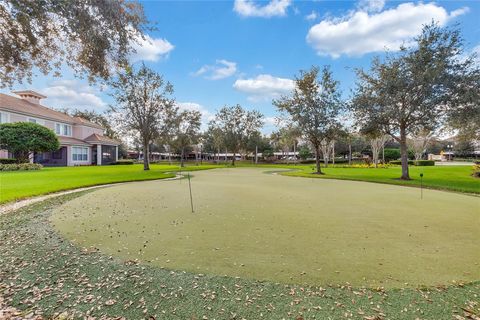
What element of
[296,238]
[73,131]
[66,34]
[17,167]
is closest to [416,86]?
[296,238]

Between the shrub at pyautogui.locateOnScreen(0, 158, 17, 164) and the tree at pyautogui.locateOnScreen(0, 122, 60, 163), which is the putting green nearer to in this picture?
the tree at pyautogui.locateOnScreen(0, 122, 60, 163)

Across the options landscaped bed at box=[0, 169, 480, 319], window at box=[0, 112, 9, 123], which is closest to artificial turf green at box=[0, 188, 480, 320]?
landscaped bed at box=[0, 169, 480, 319]

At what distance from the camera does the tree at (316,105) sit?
25.1 meters

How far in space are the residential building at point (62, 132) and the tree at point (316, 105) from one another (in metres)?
30.3

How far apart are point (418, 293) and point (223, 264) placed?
2.49 metres

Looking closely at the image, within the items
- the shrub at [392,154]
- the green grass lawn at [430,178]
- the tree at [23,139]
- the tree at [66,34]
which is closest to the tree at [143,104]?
the tree at [23,139]

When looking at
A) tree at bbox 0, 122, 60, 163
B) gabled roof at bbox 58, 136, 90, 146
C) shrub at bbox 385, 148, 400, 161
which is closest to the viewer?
tree at bbox 0, 122, 60, 163

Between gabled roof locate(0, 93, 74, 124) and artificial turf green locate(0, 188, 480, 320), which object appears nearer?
artificial turf green locate(0, 188, 480, 320)

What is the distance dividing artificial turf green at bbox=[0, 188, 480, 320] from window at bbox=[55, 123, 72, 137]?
39.6 m

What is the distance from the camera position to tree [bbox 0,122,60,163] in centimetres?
2480

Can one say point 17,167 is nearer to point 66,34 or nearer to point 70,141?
point 70,141

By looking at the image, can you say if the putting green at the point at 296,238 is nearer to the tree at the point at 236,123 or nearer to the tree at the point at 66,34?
the tree at the point at 66,34

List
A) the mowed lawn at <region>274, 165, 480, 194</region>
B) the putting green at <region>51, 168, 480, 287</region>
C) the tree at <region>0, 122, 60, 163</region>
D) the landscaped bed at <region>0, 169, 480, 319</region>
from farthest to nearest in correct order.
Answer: the tree at <region>0, 122, 60, 163</region>
the mowed lawn at <region>274, 165, 480, 194</region>
the putting green at <region>51, 168, 480, 287</region>
the landscaped bed at <region>0, 169, 480, 319</region>

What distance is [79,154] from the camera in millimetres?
37594
